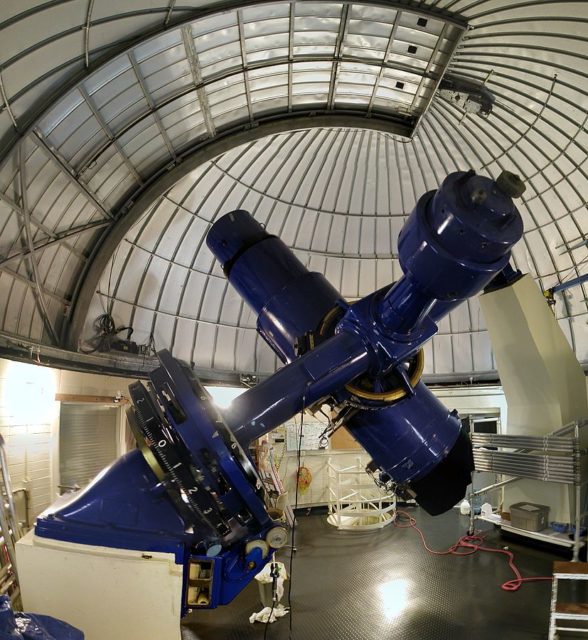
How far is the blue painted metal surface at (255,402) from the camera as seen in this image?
9.16ft

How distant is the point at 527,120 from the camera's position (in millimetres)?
9430

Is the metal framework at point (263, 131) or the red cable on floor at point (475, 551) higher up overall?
the metal framework at point (263, 131)

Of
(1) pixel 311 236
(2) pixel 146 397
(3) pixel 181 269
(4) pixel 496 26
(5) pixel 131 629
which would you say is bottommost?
(5) pixel 131 629

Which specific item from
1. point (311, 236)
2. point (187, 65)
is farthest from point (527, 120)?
point (187, 65)

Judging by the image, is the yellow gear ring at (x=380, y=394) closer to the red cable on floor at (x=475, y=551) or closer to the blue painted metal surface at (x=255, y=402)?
the blue painted metal surface at (x=255, y=402)

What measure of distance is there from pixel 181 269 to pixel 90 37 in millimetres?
6639

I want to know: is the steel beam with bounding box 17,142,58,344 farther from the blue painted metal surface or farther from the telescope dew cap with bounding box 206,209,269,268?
the blue painted metal surface

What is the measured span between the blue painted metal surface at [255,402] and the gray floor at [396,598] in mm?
3915


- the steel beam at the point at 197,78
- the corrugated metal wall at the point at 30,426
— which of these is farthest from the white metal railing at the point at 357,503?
the steel beam at the point at 197,78

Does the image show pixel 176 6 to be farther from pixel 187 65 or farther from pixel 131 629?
pixel 131 629

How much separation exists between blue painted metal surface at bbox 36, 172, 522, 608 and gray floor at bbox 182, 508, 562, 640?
392cm

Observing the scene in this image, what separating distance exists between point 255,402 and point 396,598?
5.71 metres

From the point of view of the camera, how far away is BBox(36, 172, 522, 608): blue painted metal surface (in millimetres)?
2791

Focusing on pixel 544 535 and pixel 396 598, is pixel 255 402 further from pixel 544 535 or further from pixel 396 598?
pixel 544 535
